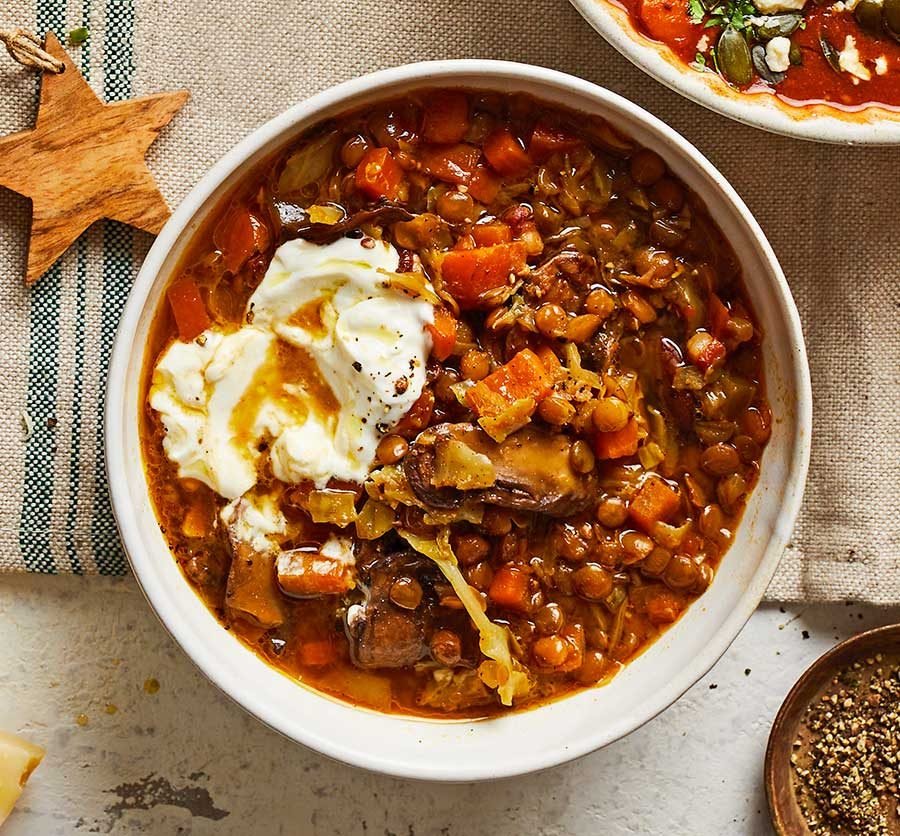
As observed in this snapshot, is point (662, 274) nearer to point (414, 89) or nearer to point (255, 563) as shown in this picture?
point (414, 89)

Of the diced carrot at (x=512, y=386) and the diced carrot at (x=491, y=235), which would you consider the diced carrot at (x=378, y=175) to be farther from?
the diced carrot at (x=512, y=386)

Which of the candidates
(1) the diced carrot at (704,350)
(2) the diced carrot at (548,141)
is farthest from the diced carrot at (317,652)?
(2) the diced carrot at (548,141)

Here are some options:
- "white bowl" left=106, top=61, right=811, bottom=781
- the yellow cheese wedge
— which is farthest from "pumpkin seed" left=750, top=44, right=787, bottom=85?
the yellow cheese wedge

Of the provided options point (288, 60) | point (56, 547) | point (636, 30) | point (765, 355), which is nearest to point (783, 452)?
point (765, 355)

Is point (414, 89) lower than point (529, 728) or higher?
higher

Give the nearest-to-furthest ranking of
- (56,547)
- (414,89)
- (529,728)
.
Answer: (414,89), (529,728), (56,547)

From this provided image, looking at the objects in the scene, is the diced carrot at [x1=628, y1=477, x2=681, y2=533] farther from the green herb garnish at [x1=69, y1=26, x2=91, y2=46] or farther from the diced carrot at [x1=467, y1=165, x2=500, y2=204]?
the green herb garnish at [x1=69, y1=26, x2=91, y2=46]
